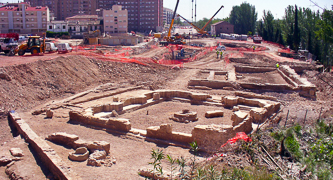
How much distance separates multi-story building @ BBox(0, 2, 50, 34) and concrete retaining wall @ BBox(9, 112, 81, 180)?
168 ft

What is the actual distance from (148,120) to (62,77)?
28.7ft

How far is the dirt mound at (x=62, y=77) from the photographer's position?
15.9 m

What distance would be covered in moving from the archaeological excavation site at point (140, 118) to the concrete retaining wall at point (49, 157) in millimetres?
28

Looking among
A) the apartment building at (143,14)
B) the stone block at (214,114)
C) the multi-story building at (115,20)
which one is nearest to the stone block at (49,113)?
the stone block at (214,114)

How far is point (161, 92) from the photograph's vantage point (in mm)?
17812

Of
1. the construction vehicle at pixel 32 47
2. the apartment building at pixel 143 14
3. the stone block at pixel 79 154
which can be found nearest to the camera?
the stone block at pixel 79 154

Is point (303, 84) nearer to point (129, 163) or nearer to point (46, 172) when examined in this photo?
point (129, 163)

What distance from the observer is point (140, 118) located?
1420cm

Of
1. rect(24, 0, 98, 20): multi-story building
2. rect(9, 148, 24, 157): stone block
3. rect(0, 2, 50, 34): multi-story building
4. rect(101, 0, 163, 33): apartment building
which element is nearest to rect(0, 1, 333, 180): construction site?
rect(9, 148, 24, 157): stone block

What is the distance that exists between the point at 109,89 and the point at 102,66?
205 inches

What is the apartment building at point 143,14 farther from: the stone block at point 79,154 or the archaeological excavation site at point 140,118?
the stone block at point 79,154

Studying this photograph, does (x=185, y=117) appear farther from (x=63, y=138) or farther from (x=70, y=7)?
(x=70, y=7)

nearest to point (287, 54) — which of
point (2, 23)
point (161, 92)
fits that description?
point (161, 92)

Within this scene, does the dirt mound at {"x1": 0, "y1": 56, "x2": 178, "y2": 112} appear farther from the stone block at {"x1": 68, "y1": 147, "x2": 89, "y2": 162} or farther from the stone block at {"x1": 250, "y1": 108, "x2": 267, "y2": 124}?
the stone block at {"x1": 250, "y1": 108, "x2": 267, "y2": 124}
